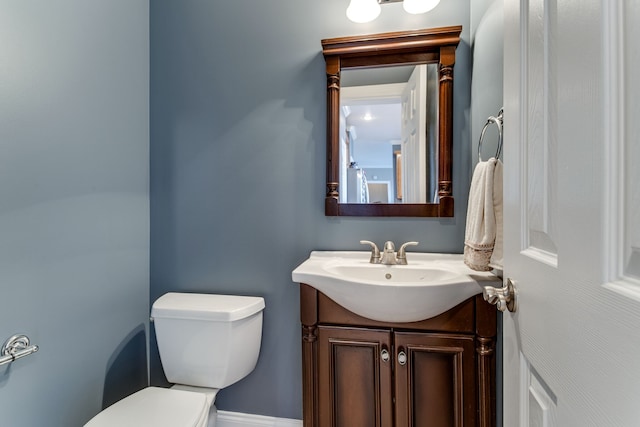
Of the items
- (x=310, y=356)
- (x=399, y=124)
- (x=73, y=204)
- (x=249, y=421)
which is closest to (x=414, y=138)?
(x=399, y=124)

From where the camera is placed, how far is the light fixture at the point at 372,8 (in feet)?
4.44

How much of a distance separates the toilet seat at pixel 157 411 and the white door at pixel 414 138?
121cm

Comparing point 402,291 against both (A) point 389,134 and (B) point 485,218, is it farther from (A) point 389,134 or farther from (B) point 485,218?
(A) point 389,134

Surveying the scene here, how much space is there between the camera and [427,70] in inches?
55.1

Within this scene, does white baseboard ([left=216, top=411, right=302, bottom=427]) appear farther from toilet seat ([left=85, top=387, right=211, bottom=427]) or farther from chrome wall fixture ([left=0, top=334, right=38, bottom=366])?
chrome wall fixture ([left=0, top=334, right=38, bottom=366])

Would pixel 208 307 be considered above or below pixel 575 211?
below

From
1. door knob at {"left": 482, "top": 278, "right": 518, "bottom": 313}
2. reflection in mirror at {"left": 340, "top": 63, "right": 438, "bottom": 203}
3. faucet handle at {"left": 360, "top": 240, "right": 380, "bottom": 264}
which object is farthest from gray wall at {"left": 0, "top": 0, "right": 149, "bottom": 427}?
door knob at {"left": 482, "top": 278, "right": 518, "bottom": 313}

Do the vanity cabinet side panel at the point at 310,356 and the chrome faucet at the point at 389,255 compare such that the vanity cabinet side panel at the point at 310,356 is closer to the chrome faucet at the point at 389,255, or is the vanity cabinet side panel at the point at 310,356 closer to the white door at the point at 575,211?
the chrome faucet at the point at 389,255

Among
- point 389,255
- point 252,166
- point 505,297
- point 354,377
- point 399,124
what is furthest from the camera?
point 252,166

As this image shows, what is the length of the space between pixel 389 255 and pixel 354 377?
1.67 feet

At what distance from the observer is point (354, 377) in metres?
1.12

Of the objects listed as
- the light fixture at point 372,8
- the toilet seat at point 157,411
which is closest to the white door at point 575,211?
the light fixture at point 372,8

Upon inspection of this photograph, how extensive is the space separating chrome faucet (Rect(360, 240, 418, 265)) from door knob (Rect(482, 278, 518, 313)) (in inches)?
26.7

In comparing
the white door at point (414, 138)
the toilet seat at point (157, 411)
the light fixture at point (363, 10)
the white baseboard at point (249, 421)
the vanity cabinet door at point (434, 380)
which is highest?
the light fixture at point (363, 10)
